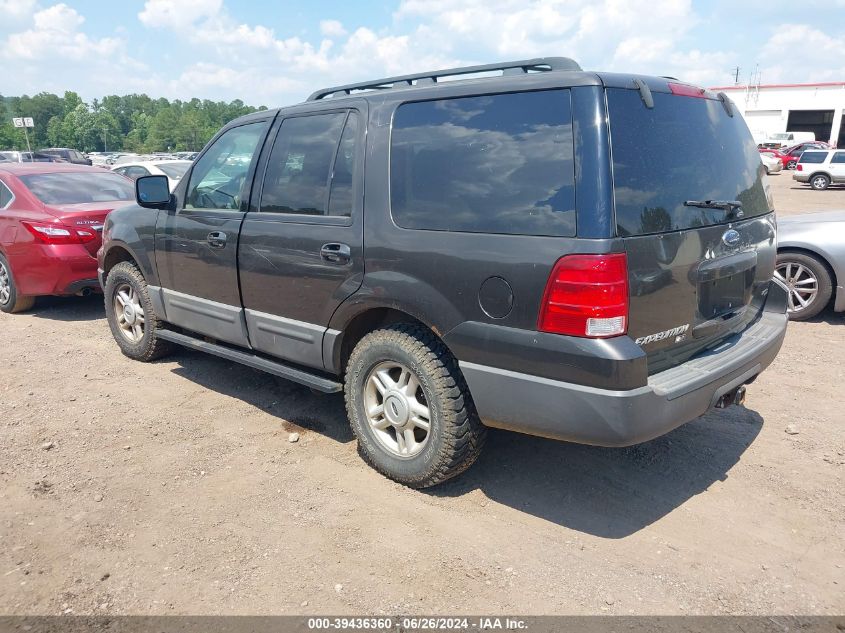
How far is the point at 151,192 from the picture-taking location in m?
4.79

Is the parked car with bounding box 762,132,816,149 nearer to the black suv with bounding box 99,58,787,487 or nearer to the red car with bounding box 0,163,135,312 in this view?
the red car with bounding box 0,163,135,312

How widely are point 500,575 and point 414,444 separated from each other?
35.3 inches

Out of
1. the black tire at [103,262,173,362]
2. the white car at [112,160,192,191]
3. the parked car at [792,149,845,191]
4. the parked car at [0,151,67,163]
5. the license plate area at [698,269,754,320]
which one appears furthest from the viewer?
the parked car at [0,151,67,163]

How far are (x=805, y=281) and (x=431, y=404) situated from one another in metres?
5.09

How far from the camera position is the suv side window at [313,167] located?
12.2 feet

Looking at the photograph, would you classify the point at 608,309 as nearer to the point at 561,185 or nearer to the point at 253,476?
the point at 561,185

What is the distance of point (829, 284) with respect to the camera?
643 centimetres

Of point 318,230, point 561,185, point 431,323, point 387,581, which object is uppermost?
point 561,185

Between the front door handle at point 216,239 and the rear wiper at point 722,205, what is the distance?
291 cm

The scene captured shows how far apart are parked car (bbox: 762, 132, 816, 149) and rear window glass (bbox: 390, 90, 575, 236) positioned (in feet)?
156

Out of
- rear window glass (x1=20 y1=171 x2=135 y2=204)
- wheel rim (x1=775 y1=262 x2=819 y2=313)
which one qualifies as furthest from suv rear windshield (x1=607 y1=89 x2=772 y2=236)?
rear window glass (x1=20 y1=171 x2=135 y2=204)

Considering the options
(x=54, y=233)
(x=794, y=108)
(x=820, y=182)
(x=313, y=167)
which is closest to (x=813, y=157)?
(x=820, y=182)

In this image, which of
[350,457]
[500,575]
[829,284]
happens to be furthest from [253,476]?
[829,284]

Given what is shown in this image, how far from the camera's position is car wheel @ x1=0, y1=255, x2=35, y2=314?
7.42 metres
